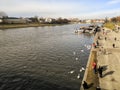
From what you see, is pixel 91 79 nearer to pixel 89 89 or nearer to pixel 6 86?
pixel 89 89

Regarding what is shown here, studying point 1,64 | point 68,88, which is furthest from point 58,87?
point 1,64

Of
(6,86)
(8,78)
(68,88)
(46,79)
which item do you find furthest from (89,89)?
(8,78)

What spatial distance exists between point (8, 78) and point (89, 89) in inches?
554

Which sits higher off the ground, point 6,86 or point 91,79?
point 91,79

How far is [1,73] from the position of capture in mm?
29594

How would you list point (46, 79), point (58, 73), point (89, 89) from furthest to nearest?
point (58, 73)
point (46, 79)
point (89, 89)

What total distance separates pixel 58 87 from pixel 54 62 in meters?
12.7

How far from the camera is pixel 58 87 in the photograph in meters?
23.7

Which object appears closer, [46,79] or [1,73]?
[46,79]

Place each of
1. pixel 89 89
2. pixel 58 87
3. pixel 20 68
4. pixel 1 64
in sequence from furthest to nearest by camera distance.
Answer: pixel 1 64 → pixel 20 68 → pixel 58 87 → pixel 89 89

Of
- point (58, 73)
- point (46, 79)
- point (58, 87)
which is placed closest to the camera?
point (58, 87)

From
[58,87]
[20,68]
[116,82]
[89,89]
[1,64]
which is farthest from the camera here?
[1,64]

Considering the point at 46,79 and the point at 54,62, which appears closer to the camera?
the point at 46,79

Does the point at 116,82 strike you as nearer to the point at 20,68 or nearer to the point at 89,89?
the point at 89,89
